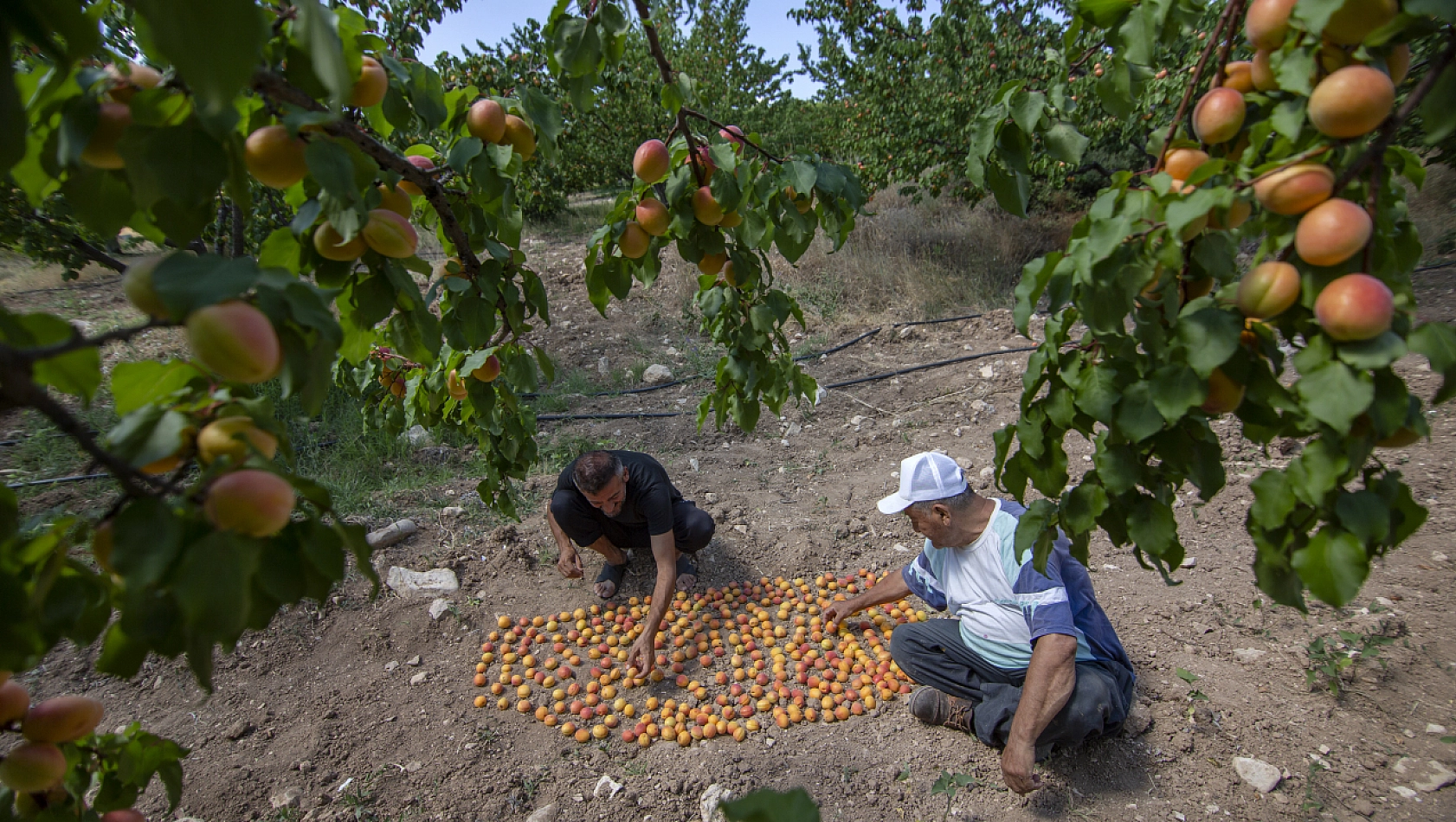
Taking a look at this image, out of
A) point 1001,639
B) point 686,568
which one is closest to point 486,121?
point 1001,639

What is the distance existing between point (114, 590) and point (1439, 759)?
3.26m

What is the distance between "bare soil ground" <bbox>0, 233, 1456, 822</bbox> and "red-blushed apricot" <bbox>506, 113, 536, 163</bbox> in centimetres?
171

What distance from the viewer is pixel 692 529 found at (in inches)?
145

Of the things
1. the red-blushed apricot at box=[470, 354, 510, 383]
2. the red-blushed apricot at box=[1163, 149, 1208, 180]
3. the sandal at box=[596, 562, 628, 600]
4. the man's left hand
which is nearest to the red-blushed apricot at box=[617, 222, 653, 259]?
the red-blushed apricot at box=[470, 354, 510, 383]

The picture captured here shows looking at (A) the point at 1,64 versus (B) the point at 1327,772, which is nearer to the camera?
(A) the point at 1,64

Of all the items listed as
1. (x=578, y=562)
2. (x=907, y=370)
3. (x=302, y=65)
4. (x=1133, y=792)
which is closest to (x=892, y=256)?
(x=907, y=370)

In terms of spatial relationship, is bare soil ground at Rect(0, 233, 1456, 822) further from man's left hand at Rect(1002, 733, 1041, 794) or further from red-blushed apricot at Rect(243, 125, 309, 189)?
red-blushed apricot at Rect(243, 125, 309, 189)

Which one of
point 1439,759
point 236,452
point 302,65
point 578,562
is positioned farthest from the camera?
point 578,562

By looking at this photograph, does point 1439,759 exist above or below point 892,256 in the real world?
below

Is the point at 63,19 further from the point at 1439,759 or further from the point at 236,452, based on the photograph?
the point at 1439,759

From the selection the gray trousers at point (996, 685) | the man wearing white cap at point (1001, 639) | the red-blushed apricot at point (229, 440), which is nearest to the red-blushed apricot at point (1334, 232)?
the red-blushed apricot at point (229, 440)

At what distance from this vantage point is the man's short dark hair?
10.4ft

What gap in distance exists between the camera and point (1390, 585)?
288 centimetres

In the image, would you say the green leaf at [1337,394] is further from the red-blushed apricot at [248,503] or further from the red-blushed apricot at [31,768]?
the red-blushed apricot at [31,768]
